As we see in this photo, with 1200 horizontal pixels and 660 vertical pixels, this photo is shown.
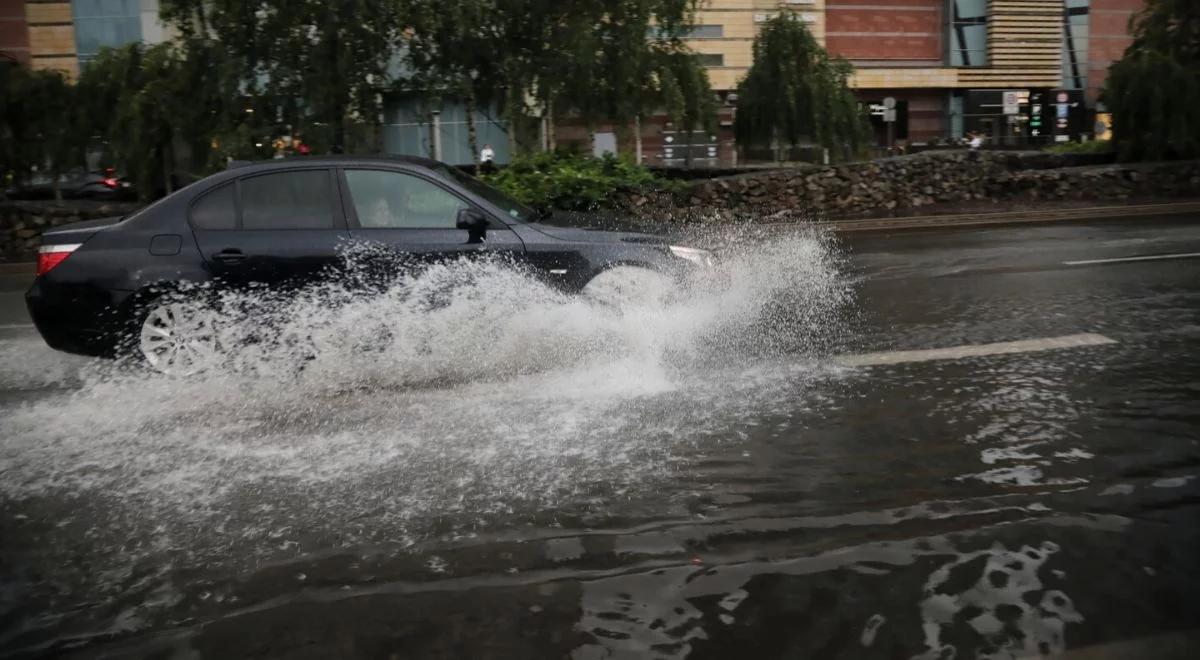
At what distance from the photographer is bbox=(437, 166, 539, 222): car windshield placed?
693cm

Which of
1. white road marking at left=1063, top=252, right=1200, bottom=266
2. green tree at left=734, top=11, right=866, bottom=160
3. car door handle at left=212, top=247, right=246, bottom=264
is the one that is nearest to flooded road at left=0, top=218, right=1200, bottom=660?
car door handle at left=212, top=247, right=246, bottom=264

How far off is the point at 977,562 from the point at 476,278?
3779 mm

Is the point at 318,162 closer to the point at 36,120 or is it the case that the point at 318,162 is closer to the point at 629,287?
the point at 629,287

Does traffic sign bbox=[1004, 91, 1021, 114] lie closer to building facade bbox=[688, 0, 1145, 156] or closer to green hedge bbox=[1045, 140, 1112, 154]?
building facade bbox=[688, 0, 1145, 156]

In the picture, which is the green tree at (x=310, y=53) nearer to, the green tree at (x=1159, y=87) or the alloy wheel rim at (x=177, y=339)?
the alloy wheel rim at (x=177, y=339)

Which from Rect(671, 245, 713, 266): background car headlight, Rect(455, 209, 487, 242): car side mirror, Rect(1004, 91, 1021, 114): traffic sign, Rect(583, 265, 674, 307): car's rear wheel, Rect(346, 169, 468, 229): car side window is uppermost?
Rect(1004, 91, 1021, 114): traffic sign

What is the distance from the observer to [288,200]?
22.2 feet

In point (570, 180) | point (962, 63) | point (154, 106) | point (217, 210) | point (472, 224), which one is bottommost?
point (472, 224)

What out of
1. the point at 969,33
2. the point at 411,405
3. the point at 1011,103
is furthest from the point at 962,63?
the point at 411,405

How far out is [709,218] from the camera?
1856cm

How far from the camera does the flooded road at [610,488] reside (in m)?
3.33

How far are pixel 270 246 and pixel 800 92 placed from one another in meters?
14.9

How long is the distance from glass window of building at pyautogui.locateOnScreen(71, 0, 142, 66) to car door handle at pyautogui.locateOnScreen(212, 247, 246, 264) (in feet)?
106

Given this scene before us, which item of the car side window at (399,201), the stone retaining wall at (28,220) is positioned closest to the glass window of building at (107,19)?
the stone retaining wall at (28,220)
